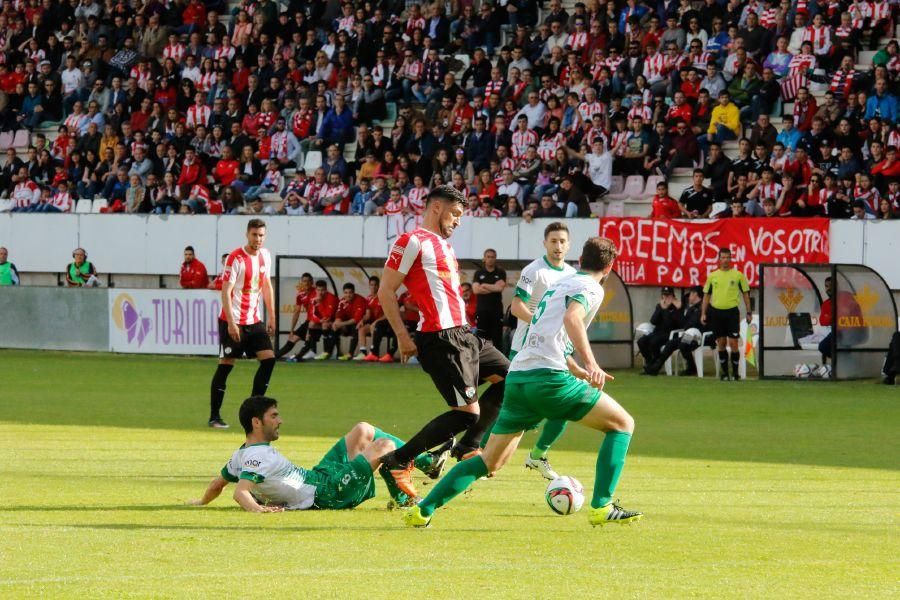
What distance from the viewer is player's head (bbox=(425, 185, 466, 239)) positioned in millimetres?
9547

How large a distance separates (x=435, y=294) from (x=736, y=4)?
20.2m

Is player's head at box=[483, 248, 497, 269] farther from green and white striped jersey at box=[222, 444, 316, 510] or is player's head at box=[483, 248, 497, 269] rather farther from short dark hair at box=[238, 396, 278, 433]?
short dark hair at box=[238, 396, 278, 433]

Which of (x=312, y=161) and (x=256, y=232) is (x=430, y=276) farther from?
(x=312, y=161)

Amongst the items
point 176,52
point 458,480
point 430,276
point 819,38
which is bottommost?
point 458,480

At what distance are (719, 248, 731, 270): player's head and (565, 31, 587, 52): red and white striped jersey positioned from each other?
7743mm

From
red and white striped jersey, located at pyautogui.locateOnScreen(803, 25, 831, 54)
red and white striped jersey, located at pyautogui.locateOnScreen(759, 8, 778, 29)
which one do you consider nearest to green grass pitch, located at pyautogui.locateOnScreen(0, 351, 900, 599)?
red and white striped jersey, located at pyautogui.locateOnScreen(803, 25, 831, 54)

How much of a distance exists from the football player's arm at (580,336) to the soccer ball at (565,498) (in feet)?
3.14

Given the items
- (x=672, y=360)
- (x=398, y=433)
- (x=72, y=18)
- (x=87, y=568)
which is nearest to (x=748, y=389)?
(x=672, y=360)

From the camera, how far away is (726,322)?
76.7 ft

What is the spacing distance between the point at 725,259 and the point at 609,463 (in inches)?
603

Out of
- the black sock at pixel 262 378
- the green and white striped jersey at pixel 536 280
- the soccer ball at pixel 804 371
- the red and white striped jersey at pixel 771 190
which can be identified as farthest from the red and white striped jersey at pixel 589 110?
the green and white striped jersey at pixel 536 280

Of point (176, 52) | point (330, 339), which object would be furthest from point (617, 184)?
point (176, 52)

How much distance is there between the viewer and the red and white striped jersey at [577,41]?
30078mm

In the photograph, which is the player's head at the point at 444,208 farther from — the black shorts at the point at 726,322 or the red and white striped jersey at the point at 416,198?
the red and white striped jersey at the point at 416,198
